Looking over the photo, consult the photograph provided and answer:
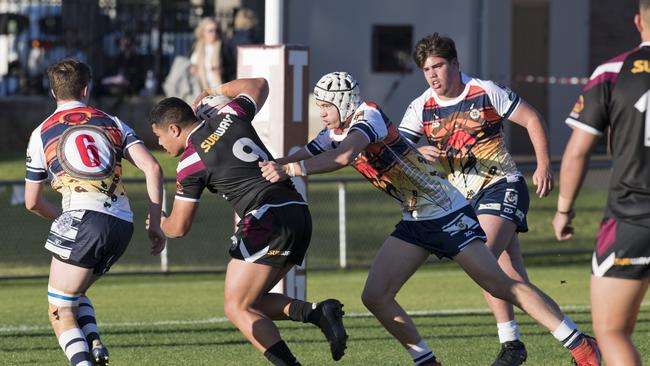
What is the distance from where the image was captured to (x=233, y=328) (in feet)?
35.4

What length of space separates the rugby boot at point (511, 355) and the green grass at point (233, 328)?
0.38 m

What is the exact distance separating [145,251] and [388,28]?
403 inches

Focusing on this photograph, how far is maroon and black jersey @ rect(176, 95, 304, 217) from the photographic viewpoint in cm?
741

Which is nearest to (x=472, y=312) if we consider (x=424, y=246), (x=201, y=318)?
(x=201, y=318)

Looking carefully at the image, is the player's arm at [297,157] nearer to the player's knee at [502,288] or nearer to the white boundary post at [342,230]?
the player's knee at [502,288]

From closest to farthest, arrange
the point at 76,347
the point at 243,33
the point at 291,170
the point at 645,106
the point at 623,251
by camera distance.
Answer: the point at 645,106 < the point at 623,251 < the point at 291,170 < the point at 76,347 < the point at 243,33

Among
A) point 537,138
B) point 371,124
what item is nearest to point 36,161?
point 371,124

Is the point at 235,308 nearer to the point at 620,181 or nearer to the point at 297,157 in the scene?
the point at 297,157

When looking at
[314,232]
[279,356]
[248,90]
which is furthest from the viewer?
[314,232]

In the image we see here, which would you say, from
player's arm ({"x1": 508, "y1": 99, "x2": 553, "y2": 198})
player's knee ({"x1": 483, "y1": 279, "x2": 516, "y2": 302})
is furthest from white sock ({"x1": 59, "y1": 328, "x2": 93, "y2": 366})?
player's arm ({"x1": 508, "y1": 99, "x2": 553, "y2": 198})

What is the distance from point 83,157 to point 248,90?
1261mm

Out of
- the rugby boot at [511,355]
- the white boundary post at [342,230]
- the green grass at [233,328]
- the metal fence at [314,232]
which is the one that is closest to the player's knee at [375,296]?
the rugby boot at [511,355]

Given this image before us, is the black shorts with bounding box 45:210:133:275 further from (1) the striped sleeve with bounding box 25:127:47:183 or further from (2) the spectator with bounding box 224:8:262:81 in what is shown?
(2) the spectator with bounding box 224:8:262:81

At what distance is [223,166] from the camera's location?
24.4 ft
